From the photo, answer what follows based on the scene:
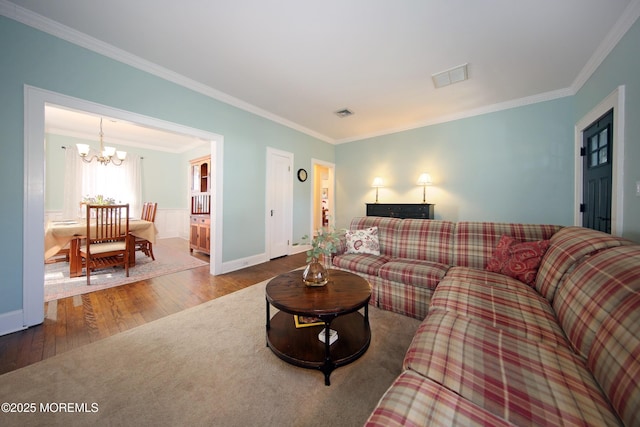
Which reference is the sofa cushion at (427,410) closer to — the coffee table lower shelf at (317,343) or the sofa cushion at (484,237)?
the coffee table lower shelf at (317,343)

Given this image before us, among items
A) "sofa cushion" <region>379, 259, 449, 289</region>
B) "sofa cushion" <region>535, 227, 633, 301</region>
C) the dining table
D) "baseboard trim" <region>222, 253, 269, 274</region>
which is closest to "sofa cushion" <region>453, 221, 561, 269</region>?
"sofa cushion" <region>379, 259, 449, 289</region>

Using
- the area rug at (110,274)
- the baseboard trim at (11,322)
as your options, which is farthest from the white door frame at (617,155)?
the baseboard trim at (11,322)

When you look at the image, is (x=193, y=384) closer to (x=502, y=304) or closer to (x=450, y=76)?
(x=502, y=304)

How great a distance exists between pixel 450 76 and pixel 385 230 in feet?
6.89

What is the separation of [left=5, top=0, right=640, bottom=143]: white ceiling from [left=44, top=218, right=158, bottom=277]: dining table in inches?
89.6

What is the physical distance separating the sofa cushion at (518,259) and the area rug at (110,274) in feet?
13.5

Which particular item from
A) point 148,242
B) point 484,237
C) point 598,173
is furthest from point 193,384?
point 598,173

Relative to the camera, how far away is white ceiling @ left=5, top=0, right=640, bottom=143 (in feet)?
6.20

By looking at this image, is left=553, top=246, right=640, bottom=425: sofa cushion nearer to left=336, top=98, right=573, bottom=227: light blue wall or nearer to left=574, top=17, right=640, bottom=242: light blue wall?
left=574, top=17, right=640, bottom=242: light blue wall

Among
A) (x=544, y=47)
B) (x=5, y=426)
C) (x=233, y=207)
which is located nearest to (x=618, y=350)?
(x=5, y=426)

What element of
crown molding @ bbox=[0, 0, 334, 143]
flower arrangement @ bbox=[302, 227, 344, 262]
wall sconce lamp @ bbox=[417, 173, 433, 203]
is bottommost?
flower arrangement @ bbox=[302, 227, 344, 262]

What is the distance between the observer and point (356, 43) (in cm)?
229

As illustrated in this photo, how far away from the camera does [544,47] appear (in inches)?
92.0

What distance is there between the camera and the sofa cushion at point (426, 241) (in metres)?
2.51
